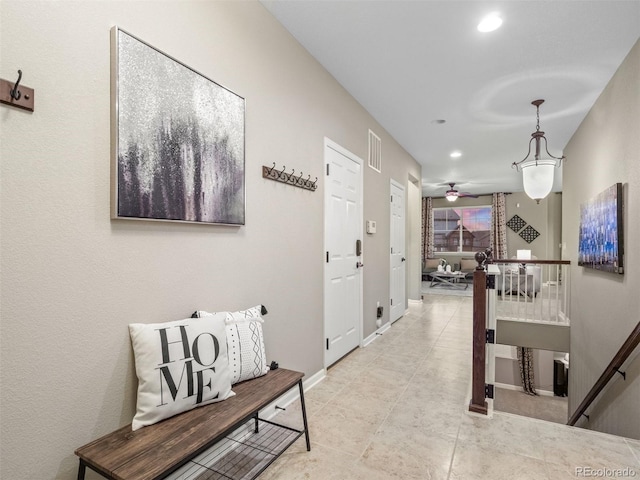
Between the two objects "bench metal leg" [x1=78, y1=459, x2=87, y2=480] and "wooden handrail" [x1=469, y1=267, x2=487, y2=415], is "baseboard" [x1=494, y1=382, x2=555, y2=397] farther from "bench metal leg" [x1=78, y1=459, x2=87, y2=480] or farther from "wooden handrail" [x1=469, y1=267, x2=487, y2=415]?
"bench metal leg" [x1=78, y1=459, x2=87, y2=480]

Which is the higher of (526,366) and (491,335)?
(491,335)

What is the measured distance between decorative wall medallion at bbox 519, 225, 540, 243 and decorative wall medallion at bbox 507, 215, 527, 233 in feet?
0.46

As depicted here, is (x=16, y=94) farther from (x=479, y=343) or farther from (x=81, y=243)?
(x=479, y=343)

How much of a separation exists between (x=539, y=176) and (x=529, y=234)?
7.57 metres

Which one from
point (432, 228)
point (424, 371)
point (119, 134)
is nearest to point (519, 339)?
point (424, 371)

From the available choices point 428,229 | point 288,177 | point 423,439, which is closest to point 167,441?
point 423,439

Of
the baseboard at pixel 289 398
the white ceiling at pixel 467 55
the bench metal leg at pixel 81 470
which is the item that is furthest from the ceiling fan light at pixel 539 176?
the bench metal leg at pixel 81 470

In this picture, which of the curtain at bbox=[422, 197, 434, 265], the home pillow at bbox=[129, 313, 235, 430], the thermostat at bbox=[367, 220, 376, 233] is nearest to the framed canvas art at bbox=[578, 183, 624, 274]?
the thermostat at bbox=[367, 220, 376, 233]

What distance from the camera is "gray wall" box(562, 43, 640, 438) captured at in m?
2.50

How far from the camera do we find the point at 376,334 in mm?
4223

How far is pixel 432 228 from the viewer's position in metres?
11.1

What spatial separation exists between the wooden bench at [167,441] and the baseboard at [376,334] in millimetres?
2389

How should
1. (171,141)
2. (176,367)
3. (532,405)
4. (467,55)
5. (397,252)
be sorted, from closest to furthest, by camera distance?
(176,367) < (171,141) < (467,55) < (397,252) < (532,405)

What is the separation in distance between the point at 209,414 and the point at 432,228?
10636mm
